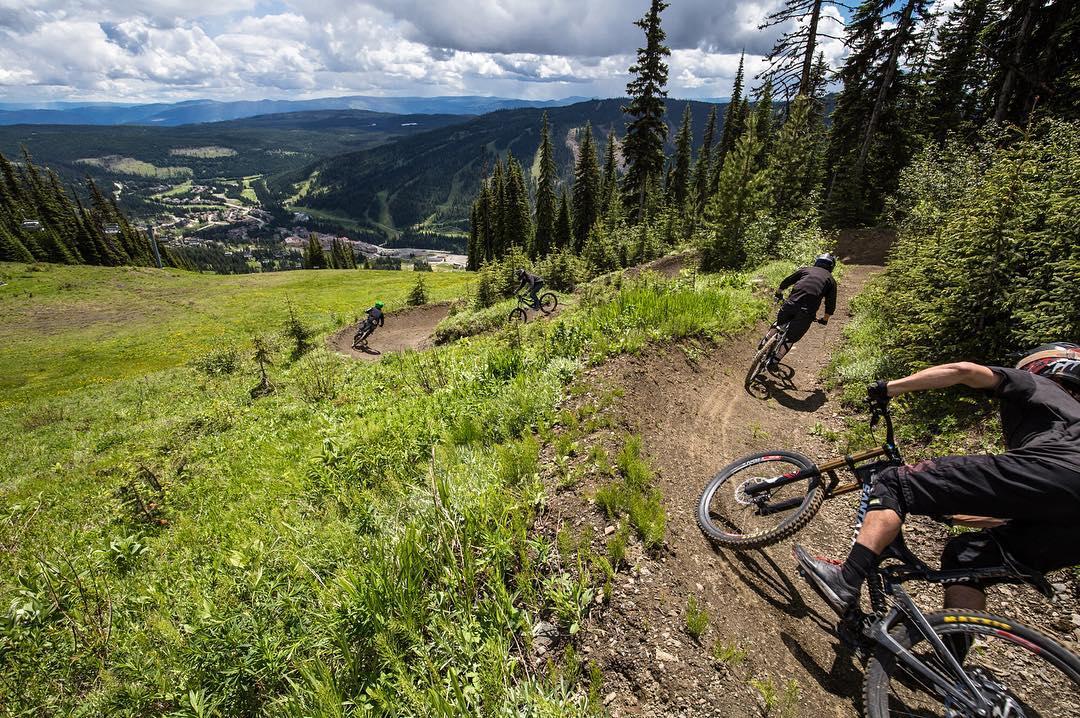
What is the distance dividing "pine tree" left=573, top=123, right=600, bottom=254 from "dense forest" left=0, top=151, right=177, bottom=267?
263 feet

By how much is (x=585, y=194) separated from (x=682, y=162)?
1635 centimetres

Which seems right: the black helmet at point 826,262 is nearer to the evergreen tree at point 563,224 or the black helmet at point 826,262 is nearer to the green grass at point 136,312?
the green grass at point 136,312

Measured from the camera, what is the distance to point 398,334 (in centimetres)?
2692

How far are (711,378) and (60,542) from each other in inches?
481

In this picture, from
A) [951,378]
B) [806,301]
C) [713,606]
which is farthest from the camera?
[806,301]

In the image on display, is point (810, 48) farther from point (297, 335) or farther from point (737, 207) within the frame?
point (297, 335)

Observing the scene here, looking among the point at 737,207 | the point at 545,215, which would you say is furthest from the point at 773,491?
the point at 545,215

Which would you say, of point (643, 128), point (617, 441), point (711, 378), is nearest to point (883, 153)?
point (643, 128)

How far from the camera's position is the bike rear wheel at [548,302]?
19.9 m

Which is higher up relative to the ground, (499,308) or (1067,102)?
(1067,102)

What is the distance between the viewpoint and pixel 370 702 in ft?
10.3

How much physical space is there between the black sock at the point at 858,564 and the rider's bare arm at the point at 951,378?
4.89 ft

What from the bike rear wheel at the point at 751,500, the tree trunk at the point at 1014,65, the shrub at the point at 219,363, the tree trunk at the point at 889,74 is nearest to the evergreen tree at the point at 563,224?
the tree trunk at the point at 889,74

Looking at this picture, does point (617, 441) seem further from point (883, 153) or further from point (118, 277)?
point (118, 277)
